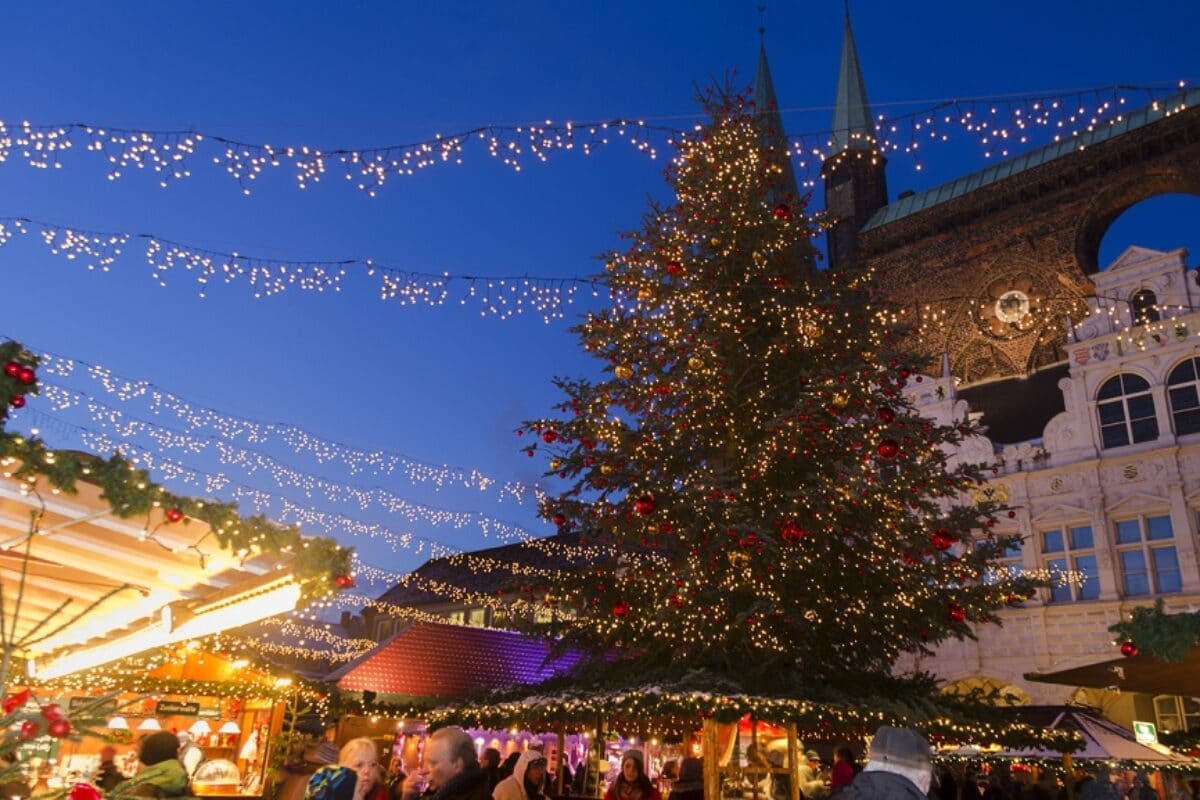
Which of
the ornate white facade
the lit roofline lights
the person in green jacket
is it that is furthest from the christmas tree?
the ornate white facade

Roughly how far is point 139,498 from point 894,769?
4.01 m

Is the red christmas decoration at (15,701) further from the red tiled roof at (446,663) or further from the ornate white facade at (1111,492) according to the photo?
the ornate white facade at (1111,492)

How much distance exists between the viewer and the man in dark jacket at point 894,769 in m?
3.65

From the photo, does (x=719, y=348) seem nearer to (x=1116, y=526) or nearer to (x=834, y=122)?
(x=1116, y=526)

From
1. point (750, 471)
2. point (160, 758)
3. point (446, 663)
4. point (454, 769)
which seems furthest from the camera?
point (446, 663)

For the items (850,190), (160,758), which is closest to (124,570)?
(160,758)

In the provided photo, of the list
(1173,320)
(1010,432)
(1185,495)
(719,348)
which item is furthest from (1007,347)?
(719,348)

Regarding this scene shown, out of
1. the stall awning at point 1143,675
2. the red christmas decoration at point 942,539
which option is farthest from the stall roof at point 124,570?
the stall awning at point 1143,675

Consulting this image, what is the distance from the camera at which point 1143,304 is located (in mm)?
21750

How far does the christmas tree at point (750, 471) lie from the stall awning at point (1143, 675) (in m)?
1.15

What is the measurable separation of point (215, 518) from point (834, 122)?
3703 centimetres

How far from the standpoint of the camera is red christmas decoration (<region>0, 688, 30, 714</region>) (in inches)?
114

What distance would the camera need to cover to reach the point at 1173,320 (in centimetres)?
2080

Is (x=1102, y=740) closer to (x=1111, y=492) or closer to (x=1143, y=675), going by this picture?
(x=1143, y=675)
